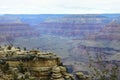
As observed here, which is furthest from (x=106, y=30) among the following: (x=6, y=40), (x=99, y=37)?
(x=6, y=40)

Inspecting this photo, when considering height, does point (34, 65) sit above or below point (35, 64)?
below

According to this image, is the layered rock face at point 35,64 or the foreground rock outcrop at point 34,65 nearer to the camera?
the foreground rock outcrop at point 34,65

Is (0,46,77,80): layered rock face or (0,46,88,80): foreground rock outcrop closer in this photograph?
(0,46,88,80): foreground rock outcrop

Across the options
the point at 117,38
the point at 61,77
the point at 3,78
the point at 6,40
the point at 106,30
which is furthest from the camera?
the point at 106,30

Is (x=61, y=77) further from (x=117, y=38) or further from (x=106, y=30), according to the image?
(x=106, y=30)

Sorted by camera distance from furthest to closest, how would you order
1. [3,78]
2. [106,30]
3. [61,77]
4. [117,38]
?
[106,30] < [117,38] < [61,77] < [3,78]

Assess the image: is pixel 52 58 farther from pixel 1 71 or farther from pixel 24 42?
pixel 24 42

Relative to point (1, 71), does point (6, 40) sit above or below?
below

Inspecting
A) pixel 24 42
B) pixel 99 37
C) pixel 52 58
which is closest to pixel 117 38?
pixel 99 37

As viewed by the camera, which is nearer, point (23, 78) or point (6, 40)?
point (23, 78)
